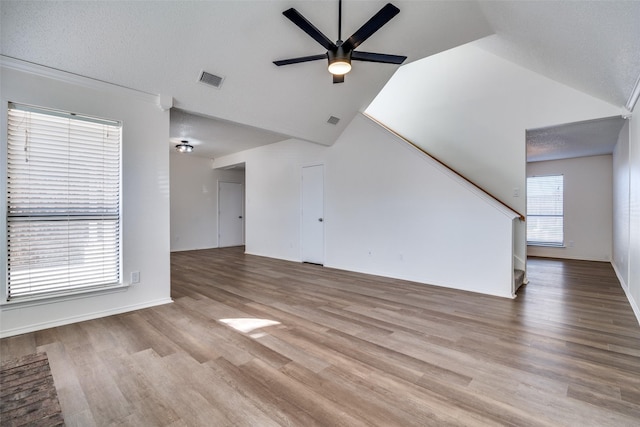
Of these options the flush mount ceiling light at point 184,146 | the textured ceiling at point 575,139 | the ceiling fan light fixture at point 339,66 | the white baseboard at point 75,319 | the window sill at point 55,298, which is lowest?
the white baseboard at point 75,319

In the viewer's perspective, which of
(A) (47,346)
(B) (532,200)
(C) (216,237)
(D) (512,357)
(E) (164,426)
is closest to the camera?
(E) (164,426)

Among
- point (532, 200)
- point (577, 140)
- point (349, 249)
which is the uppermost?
point (577, 140)

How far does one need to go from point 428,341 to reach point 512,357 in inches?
24.4

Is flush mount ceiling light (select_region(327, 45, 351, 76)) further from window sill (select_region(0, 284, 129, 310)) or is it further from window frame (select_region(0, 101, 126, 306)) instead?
window sill (select_region(0, 284, 129, 310))

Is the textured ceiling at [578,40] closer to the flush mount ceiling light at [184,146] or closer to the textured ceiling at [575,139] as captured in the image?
the textured ceiling at [575,139]

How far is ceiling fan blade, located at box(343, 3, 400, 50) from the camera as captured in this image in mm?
2375

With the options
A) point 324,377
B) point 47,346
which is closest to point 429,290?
point 324,377

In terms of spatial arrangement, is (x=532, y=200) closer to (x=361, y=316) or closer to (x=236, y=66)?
(x=361, y=316)

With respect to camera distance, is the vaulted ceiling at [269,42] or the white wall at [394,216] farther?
the white wall at [394,216]

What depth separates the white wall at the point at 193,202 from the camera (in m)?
8.24

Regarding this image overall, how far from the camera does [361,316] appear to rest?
10.3 ft

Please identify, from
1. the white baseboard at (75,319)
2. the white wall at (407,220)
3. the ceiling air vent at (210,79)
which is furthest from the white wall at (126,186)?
the white wall at (407,220)

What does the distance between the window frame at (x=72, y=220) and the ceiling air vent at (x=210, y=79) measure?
41.4 inches

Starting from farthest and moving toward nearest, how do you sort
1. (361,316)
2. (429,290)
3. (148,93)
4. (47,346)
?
(429,290), (148,93), (361,316), (47,346)
